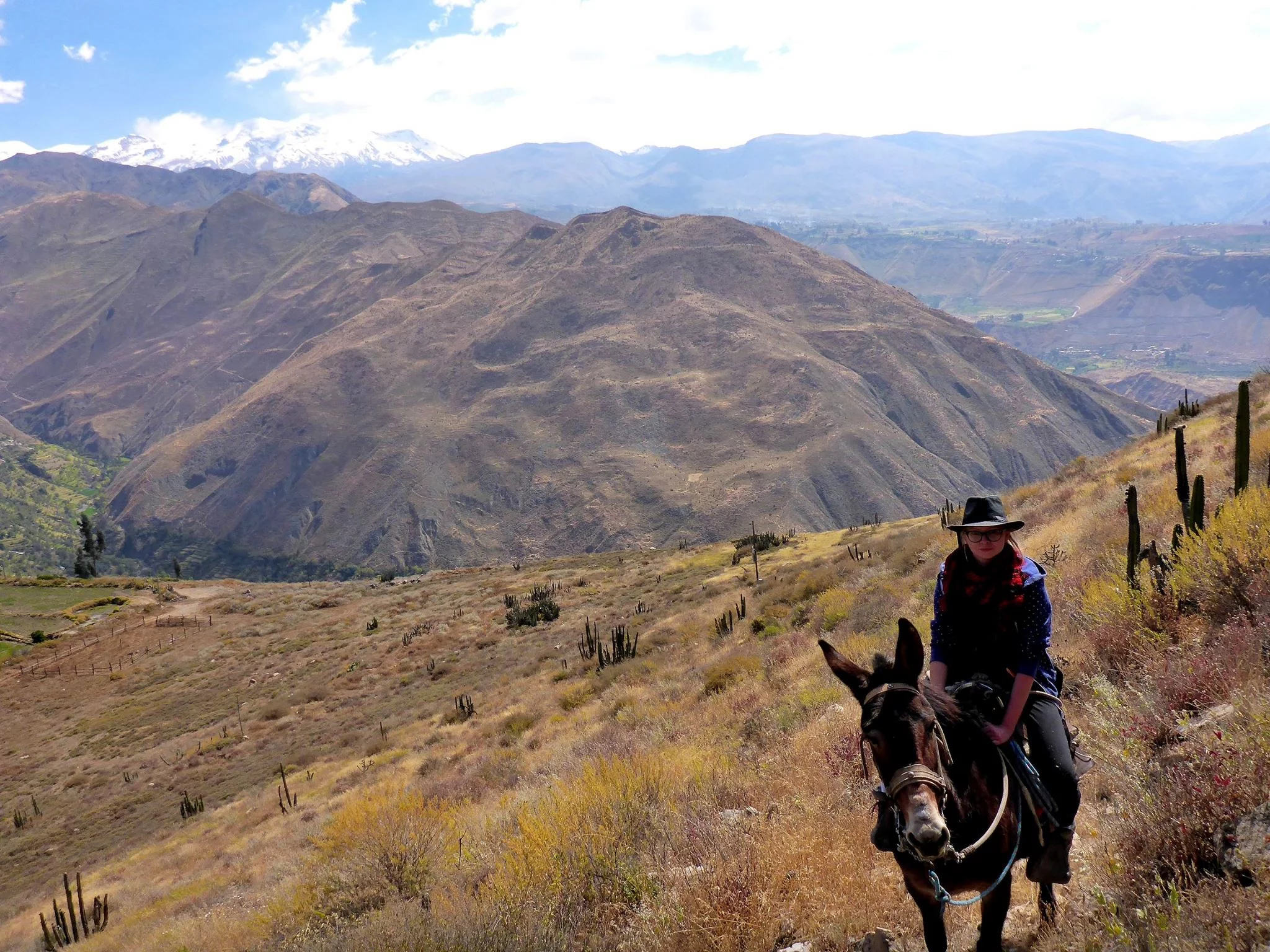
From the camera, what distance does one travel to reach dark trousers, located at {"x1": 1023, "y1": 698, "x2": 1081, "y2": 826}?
3455 millimetres

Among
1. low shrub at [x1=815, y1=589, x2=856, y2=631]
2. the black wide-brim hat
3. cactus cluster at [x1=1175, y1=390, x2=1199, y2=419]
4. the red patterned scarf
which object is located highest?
the black wide-brim hat

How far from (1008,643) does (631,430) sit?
145m

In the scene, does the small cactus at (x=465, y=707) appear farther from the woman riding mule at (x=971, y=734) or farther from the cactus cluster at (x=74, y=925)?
the woman riding mule at (x=971, y=734)

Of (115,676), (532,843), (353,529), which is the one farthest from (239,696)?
(353,529)

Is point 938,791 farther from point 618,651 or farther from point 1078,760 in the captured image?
point 618,651

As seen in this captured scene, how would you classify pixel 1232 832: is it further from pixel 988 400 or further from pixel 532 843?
pixel 988 400

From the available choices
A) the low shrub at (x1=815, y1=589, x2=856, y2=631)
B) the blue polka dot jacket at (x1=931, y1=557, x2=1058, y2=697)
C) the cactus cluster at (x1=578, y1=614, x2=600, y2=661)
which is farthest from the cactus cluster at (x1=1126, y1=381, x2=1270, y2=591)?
the cactus cluster at (x1=578, y1=614, x2=600, y2=661)

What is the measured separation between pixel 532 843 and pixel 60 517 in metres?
247

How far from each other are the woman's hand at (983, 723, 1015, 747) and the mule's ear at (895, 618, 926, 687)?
692 millimetres

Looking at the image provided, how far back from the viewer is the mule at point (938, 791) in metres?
2.71

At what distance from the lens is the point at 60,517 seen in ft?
624

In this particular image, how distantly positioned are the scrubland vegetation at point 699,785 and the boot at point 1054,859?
0.86ft

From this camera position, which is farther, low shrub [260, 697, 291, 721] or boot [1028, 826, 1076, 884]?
low shrub [260, 697, 291, 721]

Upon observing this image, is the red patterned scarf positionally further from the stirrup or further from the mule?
the stirrup
